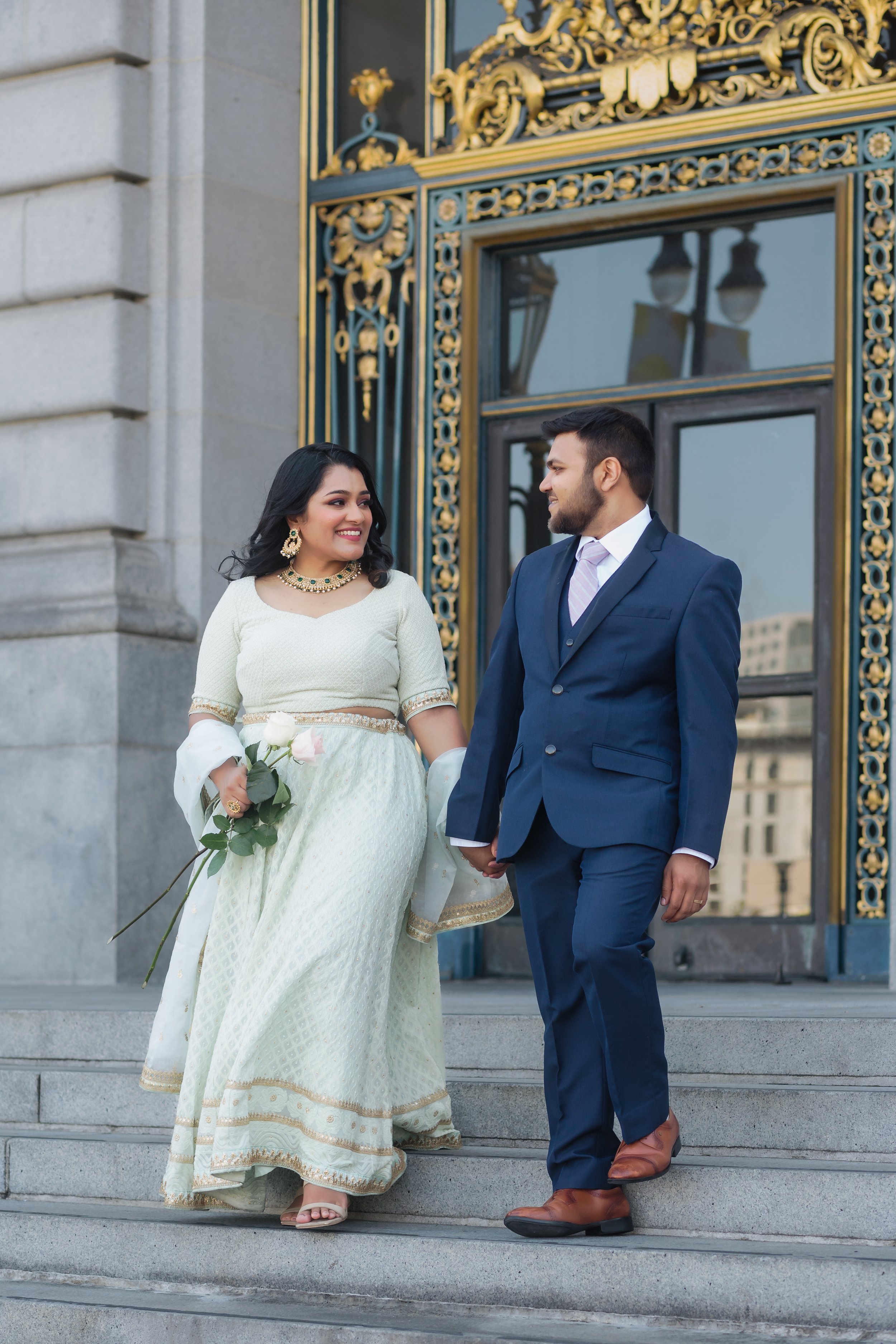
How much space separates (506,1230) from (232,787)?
4.36 feet

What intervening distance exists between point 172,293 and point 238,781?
4.84 meters

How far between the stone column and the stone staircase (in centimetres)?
276

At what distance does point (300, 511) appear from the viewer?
17.9 ft

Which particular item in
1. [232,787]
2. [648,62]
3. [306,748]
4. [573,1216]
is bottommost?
[573,1216]

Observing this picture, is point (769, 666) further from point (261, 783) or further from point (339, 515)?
point (261, 783)

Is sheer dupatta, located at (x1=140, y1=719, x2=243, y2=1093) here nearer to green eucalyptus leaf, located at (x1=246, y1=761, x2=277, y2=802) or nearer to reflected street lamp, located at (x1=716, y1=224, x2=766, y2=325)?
green eucalyptus leaf, located at (x1=246, y1=761, x2=277, y2=802)

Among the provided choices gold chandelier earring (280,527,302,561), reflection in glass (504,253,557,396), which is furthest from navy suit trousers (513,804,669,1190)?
reflection in glass (504,253,557,396)

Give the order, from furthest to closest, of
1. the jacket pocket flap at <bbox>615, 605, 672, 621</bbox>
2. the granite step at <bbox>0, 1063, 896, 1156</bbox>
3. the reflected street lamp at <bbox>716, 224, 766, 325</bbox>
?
the reflected street lamp at <bbox>716, 224, 766, 325</bbox>, the granite step at <bbox>0, 1063, 896, 1156</bbox>, the jacket pocket flap at <bbox>615, 605, 672, 621</bbox>

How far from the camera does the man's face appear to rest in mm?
4953

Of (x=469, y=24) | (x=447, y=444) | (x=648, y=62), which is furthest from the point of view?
(x=469, y=24)

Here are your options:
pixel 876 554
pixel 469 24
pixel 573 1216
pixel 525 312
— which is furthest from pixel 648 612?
pixel 469 24

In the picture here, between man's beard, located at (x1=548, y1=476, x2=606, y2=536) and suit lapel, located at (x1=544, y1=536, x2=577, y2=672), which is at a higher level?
man's beard, located at (x1=548, y1=476, x2=606, y2=536)

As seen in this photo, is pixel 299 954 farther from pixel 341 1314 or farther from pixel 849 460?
pixel 849 460

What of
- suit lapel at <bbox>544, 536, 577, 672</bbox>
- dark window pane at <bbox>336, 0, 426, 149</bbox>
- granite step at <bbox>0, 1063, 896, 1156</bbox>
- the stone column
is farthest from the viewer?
dark window pane at <bbox>336, 0, 426, 149</bbox>
